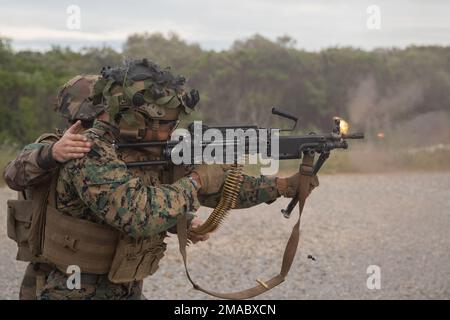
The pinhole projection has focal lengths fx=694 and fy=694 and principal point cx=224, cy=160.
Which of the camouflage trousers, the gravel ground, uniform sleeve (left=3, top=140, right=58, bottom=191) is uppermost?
uniform sleeve (left=3, top=140, right=58, bottom=191)

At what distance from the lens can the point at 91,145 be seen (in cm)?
286

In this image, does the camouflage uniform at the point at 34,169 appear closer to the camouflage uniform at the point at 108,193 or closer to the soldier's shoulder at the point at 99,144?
the camouflage uniform at the point at 108,193

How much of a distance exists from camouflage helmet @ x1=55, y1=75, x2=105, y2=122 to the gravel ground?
2.66 m

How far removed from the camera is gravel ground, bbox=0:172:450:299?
20.5ft

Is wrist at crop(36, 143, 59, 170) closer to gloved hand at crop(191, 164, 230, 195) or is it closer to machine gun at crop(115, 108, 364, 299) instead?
machine gun at crop(115, 108, 364, 299)

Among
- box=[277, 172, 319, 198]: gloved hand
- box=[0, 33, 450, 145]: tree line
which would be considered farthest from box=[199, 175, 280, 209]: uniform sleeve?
box=[0, 33, 450, 145]: tree line

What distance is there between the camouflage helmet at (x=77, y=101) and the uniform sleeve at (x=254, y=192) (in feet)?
2.48

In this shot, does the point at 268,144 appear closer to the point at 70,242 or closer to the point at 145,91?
→ the point at 145,91

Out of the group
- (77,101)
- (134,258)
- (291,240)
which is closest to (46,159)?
(134,258)

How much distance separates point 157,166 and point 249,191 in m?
0.52

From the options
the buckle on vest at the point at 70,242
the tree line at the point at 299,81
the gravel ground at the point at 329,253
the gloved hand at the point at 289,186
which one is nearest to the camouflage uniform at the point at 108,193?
the buckle on vest at the point at 70,242

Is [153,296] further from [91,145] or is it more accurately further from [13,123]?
[13,123]
